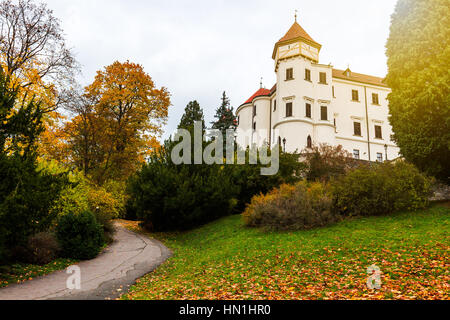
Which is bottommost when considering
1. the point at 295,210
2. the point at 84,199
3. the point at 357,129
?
the point at 295,210

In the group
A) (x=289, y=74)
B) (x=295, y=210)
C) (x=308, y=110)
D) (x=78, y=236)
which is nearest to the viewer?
(x=78, y=236)

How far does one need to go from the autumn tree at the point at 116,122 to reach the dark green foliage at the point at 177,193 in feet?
14.3

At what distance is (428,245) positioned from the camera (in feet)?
29.1

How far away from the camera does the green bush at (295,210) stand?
45.1ft

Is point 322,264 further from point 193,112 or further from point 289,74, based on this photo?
point 193,112

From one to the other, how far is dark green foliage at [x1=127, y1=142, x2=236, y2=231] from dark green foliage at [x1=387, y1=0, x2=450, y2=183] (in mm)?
10860

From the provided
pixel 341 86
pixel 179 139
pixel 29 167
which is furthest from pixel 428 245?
pixel 341 86

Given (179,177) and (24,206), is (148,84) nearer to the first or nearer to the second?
(179,177)

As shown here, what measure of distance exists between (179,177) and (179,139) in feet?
9.52

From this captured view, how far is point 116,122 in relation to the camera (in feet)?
79.4

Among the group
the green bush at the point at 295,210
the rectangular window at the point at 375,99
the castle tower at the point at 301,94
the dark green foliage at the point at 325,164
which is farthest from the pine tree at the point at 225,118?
the green bush at the point at 295,210

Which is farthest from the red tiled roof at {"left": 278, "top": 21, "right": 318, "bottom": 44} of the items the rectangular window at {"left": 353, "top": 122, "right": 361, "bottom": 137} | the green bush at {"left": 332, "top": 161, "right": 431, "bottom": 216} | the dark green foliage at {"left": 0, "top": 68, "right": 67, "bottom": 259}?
the dark green foliage at {"left": 0, "top": 68, "right": 67, "bottom": 259}

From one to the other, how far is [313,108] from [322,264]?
32013 mm

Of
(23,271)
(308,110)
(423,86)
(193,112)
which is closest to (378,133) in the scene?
(308,110)
